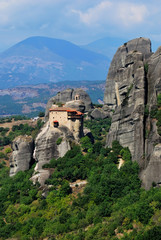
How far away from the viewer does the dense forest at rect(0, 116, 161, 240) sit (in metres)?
36.7

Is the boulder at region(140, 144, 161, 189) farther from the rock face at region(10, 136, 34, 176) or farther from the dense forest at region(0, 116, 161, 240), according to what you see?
→ the rock face at region(10, 136, 34, 176)

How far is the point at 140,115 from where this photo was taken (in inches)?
1969

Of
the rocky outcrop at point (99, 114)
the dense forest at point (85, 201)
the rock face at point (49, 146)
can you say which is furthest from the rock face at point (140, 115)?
the rocky outcrop at point (99, 114)

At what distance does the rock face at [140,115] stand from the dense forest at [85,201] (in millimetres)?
1742

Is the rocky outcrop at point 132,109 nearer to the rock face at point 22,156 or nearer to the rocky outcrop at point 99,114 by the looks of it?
the rock face at point 22,156

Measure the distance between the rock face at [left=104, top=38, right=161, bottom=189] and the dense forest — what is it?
174cm

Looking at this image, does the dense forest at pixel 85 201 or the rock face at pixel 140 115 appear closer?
the dense forest at pixel 85 201

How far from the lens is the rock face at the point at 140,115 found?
44344mm

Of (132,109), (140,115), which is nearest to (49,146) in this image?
(132,109)

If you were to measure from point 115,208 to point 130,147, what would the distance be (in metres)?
12.5

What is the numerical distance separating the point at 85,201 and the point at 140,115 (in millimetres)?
13754

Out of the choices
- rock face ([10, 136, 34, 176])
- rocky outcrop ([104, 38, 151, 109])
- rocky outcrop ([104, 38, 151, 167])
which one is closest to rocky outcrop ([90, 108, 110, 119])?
rocky outcrop ([104, 38, 151, 109])

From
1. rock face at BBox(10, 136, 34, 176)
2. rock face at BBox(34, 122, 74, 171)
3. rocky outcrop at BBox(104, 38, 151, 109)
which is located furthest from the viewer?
rock face at BBox(10, 136, 34, 176)

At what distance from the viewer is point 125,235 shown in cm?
3434
